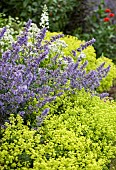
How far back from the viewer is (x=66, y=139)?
11.3 ft

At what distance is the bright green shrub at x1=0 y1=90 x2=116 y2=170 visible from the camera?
313 cm

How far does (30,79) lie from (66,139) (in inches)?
22.3

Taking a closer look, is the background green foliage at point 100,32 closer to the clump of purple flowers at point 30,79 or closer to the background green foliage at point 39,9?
the background green foliage at point 39,9

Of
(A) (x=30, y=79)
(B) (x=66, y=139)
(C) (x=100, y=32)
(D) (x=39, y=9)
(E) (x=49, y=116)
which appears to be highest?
(D) (x=39, y=9)

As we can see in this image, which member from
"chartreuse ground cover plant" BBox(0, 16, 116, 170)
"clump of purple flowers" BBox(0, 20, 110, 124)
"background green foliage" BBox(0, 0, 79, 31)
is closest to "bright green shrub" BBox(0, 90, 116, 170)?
"chartreuse ground cover plant" BBox(0, 16, 116, 170)

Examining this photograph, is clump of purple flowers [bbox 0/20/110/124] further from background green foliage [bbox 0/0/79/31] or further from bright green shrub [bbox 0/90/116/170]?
background green foliage [bbox 0/0/79/31]

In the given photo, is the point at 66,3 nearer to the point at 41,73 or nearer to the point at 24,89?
the point at 41,73

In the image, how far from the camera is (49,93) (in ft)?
12.8

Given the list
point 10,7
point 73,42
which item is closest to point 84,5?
point 10,7

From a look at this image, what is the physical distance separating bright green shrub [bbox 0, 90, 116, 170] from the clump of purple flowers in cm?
11

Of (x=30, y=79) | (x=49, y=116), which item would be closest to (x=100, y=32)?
(x=49, y=116)

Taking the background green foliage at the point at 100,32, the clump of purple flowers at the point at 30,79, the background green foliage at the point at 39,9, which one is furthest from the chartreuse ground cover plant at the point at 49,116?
the background green foliage at the point at 100,32

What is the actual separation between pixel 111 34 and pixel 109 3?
3.48 feet

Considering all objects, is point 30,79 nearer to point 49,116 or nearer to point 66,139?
point 49,116
